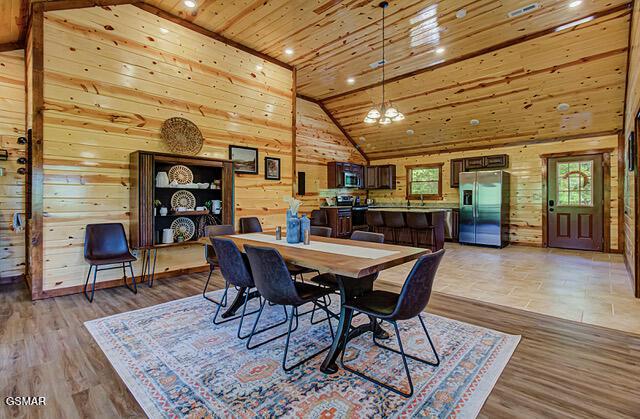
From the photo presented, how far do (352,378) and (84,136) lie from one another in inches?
156

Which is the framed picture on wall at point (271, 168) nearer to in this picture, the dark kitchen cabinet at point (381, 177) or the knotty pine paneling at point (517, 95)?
the knotty pine paneling at point (517, 95)

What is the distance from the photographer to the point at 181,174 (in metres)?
4.37

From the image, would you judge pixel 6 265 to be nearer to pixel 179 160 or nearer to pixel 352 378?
pixel 179 160

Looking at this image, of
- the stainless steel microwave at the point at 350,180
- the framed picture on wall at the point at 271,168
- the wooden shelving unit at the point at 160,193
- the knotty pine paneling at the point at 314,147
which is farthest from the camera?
the stainless steel microwave at the point at 350,180

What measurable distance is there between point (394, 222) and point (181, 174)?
4.23 metres

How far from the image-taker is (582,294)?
11.9 feet

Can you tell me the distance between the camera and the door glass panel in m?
6.50

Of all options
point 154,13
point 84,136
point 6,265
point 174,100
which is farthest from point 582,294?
point 6,265

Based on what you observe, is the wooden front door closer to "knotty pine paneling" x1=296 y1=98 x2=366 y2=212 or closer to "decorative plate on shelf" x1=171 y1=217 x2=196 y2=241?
"knotty pine paneling" x1=296 y1=98 x2=366 y2=212

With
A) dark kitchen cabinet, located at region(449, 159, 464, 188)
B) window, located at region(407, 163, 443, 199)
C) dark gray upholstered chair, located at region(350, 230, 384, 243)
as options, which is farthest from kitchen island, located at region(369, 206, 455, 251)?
dark gray upholstered chair, located at region(350, 230, 384, 243)

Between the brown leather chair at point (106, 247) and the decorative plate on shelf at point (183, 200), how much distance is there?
2.27ft

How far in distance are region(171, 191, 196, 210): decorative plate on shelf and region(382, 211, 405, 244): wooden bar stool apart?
393 centimetres

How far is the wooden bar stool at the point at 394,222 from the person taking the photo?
6.53m

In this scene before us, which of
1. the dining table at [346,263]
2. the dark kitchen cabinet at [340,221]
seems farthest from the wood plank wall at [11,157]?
the dark kitchen cabinet at [340,221]
